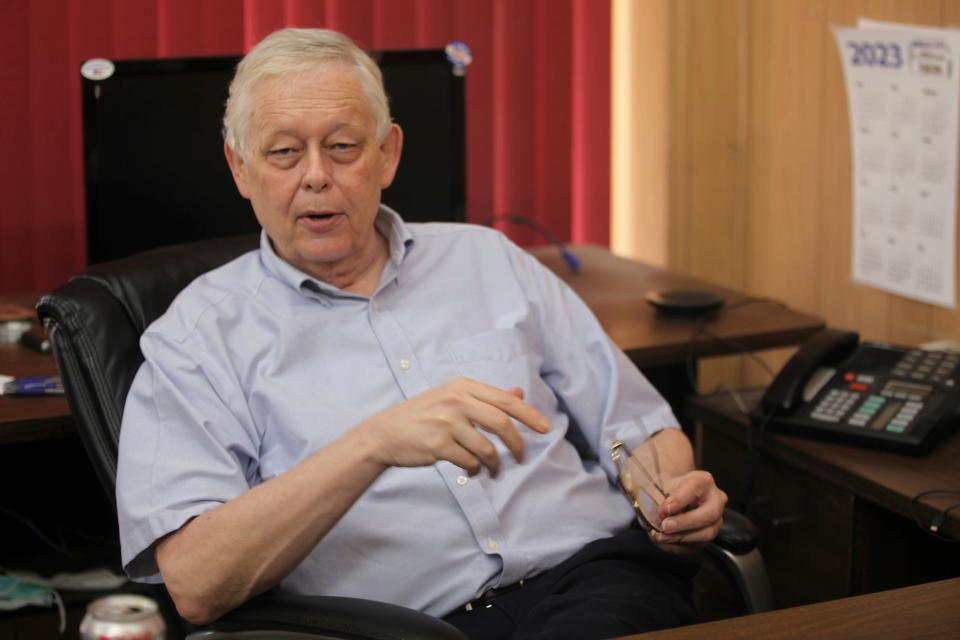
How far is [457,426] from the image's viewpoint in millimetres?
1315

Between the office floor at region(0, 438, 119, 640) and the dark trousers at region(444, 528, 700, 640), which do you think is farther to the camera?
the office floor at region(0, 438, 119, 640)

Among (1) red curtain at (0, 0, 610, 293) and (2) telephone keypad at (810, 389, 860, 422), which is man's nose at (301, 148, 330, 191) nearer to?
(1) red curtain at (0, 0, 610, 293)

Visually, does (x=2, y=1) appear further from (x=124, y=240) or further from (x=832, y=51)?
(x=832, y=51)


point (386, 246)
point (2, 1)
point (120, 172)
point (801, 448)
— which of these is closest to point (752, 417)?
point (801, 448)

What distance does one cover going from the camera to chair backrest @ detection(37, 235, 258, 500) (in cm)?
152

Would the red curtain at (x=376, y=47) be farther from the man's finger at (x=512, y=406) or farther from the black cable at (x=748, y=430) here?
the man's finger at (x=512, y=406)

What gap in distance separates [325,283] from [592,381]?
41cm

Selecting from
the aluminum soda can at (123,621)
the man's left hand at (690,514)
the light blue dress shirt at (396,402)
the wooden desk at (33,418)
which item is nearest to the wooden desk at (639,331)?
the wooden desk at (33,418)

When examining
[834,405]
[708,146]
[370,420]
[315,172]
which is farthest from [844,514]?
[708,146]

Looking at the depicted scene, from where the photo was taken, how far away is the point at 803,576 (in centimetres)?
192

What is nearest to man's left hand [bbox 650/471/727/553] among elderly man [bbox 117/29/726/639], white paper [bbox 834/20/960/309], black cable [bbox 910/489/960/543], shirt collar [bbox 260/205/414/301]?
elderly man [bbox 117/29/726/639]

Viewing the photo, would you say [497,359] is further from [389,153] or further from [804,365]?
[804,365]

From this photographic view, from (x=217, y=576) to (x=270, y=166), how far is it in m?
0.57

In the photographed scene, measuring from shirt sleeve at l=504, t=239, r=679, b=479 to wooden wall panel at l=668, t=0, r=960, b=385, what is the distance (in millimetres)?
844
